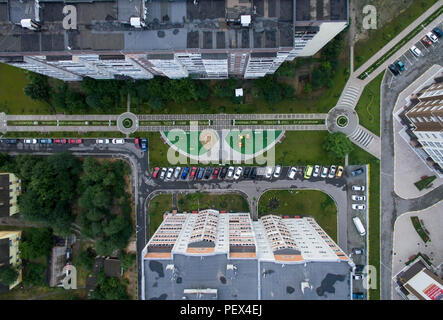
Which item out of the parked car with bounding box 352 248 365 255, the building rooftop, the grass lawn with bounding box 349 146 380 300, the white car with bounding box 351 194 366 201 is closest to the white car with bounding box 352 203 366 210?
the white car with bounding box 351 194 366 201

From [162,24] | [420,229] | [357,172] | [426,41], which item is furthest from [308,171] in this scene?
[162,24]

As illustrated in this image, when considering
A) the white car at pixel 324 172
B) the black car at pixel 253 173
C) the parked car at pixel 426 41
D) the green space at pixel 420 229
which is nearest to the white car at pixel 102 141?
the black car at pixel 253 173

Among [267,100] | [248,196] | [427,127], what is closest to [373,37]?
[427,127]

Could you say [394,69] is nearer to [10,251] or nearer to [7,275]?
[10,251]

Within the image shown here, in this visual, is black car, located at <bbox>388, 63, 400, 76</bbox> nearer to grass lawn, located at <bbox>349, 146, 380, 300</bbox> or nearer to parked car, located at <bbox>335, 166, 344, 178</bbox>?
grass lawn, located at <bbox>349, 146, 380, 300</bbox>

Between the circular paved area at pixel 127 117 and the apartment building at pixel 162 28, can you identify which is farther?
the circular paved area at pixel 127 117

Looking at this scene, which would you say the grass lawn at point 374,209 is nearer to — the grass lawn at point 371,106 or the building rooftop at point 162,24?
the grass lawn at point 371,106
